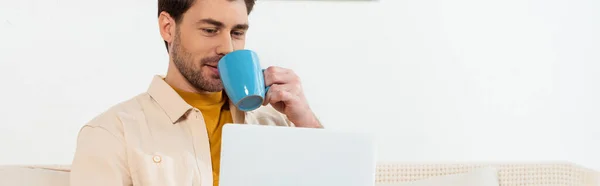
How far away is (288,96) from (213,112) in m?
0.18

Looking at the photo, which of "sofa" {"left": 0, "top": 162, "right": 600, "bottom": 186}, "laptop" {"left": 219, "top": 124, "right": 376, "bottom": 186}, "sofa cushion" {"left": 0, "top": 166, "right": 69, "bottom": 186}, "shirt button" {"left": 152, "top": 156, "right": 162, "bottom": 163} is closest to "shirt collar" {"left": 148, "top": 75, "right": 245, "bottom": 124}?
"shirt button" {"left": 152, "top": 156, "right": 162, "bottom": 163}

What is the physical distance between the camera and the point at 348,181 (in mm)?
969

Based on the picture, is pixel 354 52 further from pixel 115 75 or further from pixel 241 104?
pixel 241 104

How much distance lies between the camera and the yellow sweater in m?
1.56

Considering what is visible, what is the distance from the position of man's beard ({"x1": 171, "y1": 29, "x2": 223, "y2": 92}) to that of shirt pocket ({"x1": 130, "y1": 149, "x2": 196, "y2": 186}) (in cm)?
14

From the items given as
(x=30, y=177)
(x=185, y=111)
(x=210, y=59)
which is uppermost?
(x=210, y=59)

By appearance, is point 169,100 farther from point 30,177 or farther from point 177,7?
point 30,177

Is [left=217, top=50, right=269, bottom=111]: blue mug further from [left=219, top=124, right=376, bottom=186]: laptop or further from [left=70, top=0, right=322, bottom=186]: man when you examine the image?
[left=219, top=124, right=376, bottom=186]: laptop

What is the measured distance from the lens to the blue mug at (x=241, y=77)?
54.7 inches

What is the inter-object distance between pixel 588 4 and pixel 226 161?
1.78m

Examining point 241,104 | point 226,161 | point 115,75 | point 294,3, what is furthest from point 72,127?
point 226,161

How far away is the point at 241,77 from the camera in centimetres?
139

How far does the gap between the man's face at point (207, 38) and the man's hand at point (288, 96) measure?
0.11 m

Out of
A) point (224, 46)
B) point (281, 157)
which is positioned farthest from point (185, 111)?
point (281, 157)
